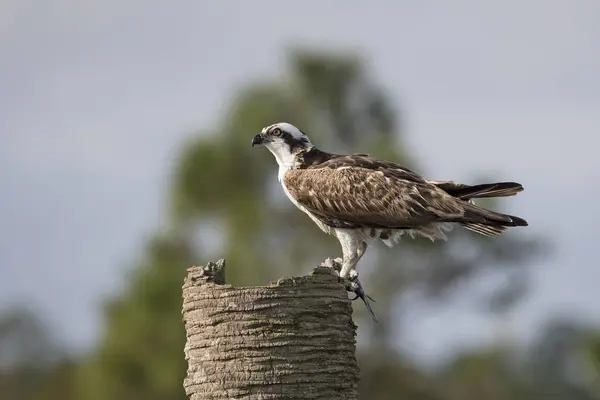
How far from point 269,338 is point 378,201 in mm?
4292

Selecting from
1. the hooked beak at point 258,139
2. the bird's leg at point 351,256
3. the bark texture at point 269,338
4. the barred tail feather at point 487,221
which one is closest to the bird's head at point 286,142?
the hooked beak at point 258,139

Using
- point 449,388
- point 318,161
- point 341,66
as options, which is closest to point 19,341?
point 449,388

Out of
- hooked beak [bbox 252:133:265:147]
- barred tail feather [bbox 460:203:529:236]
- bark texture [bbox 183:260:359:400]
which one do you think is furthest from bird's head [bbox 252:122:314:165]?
bark texture [bbox 183:260:359:400]

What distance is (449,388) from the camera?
6091 centimetres

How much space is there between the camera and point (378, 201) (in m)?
18.3

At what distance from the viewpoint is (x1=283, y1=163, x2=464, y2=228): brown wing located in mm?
18078

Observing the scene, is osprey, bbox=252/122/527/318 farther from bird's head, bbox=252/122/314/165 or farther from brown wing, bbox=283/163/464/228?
bird's head, bbox=252/122/314/165

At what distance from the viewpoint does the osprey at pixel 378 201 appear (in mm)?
17906

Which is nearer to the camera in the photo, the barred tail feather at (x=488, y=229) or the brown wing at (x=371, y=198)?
the barred tail feather at (x=488, y=229)

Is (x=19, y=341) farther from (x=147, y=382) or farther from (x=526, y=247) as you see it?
(x=147, y=382)

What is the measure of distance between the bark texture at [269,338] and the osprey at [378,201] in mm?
2924

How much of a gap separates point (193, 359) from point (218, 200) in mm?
35310

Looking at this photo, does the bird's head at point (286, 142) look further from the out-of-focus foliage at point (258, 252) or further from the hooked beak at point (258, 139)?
the out-of-focus foliage at point (258, 252)

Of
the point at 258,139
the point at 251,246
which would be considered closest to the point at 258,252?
the point at 251,246
